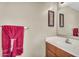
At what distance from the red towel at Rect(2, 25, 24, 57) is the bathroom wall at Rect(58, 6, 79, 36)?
1.55ft

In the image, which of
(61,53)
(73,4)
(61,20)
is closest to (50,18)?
(61,20)

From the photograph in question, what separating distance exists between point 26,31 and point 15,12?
0.25m

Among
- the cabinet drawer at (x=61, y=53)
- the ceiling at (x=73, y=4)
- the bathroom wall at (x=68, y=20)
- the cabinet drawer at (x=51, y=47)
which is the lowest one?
the cabinet drawer at (x=61, y=53)

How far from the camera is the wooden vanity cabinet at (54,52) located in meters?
1.34

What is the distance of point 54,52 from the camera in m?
1.39

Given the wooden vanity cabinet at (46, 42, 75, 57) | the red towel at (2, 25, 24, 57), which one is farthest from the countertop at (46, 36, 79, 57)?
the red towel at (2, 25, 24, 57)

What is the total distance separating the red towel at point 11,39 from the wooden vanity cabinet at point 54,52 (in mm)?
307

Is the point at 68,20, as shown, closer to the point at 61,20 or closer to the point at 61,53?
the point at 61,20

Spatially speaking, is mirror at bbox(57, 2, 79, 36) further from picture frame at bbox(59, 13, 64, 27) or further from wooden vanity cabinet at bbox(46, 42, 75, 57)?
wooden vanity cabinet at bbox(46, 42, 75, 57)

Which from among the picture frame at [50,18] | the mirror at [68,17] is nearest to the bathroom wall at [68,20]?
the mirror at [68,17]

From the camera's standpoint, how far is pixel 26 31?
1403 mm

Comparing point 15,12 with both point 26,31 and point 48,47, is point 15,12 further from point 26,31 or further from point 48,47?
point 48,47

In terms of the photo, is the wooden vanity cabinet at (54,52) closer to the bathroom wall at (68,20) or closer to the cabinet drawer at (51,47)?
the cabinet drawer at (51,47)

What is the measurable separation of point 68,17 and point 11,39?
69 centimetres
